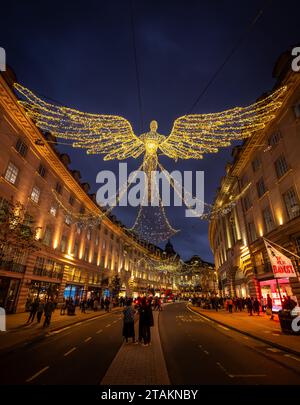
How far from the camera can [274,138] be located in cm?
2061

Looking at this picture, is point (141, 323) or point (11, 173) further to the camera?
point (11, 173)

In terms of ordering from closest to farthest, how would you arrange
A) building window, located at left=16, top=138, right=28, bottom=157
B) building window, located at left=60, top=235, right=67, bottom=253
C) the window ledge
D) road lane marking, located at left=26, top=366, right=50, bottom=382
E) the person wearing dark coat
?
road lane marking, located at left=26, top=366, right=50, bottom=382 < the person wearing dark coat < the window ledge < building window, located at left=16, top=138, right=28, bottom=157 < building window, located at left=60, top=235, right=67, bottom=253

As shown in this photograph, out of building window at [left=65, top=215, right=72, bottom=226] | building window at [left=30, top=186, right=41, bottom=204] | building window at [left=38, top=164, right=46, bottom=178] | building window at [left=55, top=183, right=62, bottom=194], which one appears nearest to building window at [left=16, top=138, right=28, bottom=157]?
building window at [left=38, top=164, right=46, bottom=178]

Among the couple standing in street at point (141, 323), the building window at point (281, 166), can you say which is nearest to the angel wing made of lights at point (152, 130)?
the couple standing in street at point (141, 323)

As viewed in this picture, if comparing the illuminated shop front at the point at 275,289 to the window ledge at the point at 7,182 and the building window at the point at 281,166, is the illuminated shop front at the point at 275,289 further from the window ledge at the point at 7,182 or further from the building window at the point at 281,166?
the window ledge at the point at 7,182

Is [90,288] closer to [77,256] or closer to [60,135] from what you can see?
[77,256]

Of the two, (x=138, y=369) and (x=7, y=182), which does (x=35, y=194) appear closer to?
(x=7, y=182)

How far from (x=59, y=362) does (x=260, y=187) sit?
76.3 ft

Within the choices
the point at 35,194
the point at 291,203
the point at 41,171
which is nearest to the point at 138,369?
the point at 291,203

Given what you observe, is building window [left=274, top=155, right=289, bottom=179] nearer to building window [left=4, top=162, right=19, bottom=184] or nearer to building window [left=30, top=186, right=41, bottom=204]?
building window [left=4, top=162, right=19, bottom=184]

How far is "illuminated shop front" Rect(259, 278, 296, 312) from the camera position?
17997mm

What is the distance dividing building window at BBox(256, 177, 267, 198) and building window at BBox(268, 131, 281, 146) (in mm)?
3994
